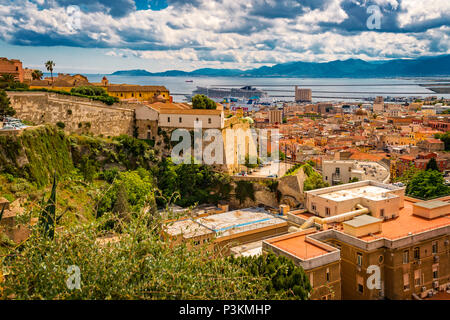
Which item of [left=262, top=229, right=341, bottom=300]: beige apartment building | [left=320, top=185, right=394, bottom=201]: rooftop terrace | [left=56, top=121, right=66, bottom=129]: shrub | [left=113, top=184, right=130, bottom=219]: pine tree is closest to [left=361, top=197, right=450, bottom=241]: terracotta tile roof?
[left=320, top=185, right=394, bottom=201]: rooftop terrace

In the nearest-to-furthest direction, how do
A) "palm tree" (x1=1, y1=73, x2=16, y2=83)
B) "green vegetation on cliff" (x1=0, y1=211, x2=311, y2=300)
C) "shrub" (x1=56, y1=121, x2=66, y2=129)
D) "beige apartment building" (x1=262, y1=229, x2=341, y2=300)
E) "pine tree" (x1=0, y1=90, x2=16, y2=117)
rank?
"green vegetation on cliff" (x1=0, y1=211, x2=311, y2=300) < "beige apartment building" (x1=262, y1=229, x2=341, y2=300) < "pine tree" (x1=0, y1=90, x2=16, y2=117) < "shrub" (x1=56, y1=121, x2=66, y2=129) < "palm tree" (x1=1, y1=73, x2=16, y2=83)

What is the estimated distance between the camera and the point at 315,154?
32938 millimetres

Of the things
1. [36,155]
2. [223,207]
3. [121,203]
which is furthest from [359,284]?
[36,155]

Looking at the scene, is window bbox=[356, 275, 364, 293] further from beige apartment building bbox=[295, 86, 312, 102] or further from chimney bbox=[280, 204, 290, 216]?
beige apartment building bbox=[295, 86, 312, 102]

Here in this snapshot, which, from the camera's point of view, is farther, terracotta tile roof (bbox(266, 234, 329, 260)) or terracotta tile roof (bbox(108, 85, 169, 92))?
terracotta tile roof (bbox(108, 85, 169, 92))

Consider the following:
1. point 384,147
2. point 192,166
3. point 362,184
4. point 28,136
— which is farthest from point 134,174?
point 384,147

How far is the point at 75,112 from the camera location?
1895 cm

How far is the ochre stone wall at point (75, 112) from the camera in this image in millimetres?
17547

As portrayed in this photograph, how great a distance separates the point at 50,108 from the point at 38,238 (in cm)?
1540

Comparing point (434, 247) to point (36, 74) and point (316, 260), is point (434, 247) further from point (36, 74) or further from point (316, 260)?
point (36, 74)

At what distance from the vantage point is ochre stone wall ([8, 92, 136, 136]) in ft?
57.6

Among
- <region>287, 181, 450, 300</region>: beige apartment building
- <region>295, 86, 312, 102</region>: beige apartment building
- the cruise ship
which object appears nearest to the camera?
<region>287, 181, 450, 300</region>: beige apartment building

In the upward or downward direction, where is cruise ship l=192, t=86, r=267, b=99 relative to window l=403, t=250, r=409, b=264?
upward

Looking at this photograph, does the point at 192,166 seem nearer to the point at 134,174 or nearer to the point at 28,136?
the point at 134,174
